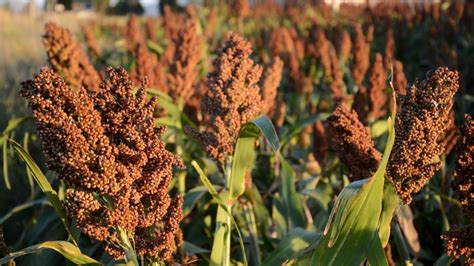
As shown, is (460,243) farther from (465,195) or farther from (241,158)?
(241,158)

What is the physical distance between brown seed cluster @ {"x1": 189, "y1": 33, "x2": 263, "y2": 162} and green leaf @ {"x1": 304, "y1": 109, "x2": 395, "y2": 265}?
0.81m

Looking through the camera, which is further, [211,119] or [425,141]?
[211,119]

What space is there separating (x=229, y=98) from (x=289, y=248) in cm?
68

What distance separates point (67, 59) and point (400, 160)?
7.39 ft

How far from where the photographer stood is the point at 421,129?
1.96 m

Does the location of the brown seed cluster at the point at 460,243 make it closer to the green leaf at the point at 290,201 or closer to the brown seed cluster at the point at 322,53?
the green leaf at the point at 290,201

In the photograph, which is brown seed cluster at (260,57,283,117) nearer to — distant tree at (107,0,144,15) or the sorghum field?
the sorghum field

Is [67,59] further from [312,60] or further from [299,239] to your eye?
[312,60]

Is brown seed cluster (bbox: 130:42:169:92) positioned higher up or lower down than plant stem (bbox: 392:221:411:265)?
higher up

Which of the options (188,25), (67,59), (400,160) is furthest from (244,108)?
(188,25)

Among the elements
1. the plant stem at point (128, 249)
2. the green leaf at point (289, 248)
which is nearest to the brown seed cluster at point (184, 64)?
the green leaf at point (289, 248)

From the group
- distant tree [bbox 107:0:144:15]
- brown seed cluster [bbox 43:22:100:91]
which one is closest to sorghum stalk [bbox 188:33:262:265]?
brown seed cluster [bbox 43:22:100:91]

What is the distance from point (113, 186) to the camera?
1717 millimetres

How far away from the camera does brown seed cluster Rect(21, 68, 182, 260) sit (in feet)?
5.56
